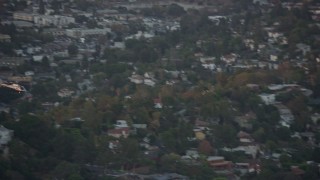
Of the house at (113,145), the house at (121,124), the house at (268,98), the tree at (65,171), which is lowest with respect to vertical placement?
the house at (268,98)

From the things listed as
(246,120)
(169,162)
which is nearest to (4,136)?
(169,162)

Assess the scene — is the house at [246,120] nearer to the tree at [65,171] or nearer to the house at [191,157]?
the house at [191,157]

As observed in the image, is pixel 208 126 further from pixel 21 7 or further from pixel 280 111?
pixel 21 7

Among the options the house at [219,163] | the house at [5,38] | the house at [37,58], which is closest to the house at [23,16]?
the house at [5,38]

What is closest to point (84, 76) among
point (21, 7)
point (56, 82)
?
Answer: point (56, 82)

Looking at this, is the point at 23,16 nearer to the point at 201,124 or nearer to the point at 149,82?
the point at 149,82
